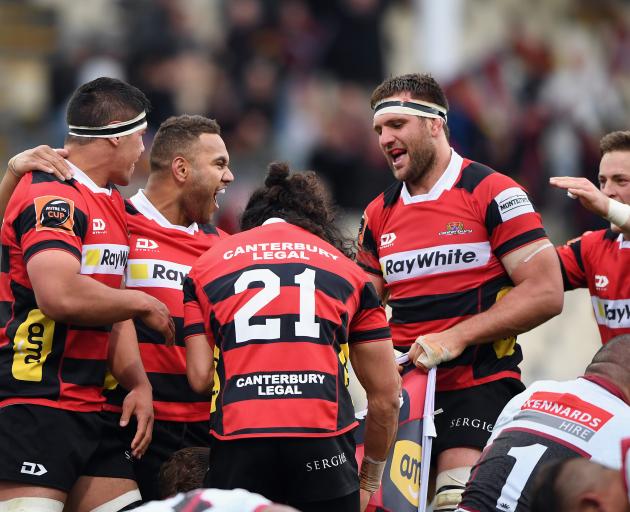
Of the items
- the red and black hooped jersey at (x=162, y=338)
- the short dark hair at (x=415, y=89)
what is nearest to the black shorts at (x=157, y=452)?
the red and black hooped jersey at (x=162, y=338)

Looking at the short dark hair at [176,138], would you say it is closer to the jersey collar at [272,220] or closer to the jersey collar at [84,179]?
the jersey collar at [84,179]

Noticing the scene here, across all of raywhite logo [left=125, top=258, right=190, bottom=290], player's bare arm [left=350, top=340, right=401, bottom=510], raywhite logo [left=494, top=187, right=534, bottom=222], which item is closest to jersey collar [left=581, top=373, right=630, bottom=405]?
player's bare arm [left=350, top=340, right=401, bottom=510]

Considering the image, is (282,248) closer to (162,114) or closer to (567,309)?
(567,309)

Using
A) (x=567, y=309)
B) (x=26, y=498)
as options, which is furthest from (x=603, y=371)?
(x=567, y=309)

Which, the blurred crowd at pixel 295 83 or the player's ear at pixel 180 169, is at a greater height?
the blurred crowd at pixel 295 83

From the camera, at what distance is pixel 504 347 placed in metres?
6.48

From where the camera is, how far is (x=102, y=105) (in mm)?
5902

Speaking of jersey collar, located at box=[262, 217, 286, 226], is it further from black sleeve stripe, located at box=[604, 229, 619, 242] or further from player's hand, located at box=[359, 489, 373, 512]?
black sleeve stripe, located at box=[604, 229, 619, 242]

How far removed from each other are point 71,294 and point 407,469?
1.92m

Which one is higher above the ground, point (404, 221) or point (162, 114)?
point (162, 114)

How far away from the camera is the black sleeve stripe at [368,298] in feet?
17.9

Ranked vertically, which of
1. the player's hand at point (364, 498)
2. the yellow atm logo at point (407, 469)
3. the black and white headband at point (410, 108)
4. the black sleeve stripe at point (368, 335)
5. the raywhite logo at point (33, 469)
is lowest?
the player's hand at point (364, 498)

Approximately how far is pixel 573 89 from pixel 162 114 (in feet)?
20.9

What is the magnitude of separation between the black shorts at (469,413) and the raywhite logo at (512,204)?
0.87m
